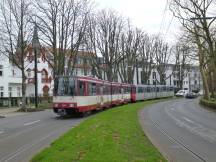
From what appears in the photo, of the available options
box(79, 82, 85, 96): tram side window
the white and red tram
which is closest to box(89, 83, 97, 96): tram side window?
the white and red tram

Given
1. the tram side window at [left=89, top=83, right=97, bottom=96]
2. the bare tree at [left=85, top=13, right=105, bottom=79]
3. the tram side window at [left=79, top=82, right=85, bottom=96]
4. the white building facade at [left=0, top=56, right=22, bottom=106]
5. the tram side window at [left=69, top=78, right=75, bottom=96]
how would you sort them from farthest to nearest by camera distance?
1. the white building facade at [left=0, top=56, right=22, bottom=106]
2. the bare tree at [left=85, top=13, right=105, bottom=79]
3. the tram side window at [left=89, top=83, right=97, bottom=96]
4. the tram side window at [left=79, top=82, right=85, bottom=96]
5. the tram side window at [left=69, top=78, right=75, bottom=96]

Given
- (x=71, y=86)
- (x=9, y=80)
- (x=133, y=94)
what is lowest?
(x=133, y=94)

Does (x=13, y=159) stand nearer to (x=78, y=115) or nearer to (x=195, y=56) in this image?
(x=78, y=115)

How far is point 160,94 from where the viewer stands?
8312cm

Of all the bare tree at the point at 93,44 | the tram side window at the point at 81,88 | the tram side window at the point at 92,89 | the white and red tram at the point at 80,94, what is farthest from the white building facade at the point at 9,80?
the tram side window at the point at 81,88

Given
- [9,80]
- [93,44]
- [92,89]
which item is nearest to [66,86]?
[92,89]

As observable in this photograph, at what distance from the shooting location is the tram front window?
29.4 m

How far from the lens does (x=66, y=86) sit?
2950 cm

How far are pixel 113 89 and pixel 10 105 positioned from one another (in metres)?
16.9

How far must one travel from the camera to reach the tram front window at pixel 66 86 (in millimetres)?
29406

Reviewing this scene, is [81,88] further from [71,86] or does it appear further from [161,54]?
[161,54]

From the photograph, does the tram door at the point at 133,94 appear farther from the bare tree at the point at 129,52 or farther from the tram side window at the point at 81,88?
the tram side window at the point at 81,88

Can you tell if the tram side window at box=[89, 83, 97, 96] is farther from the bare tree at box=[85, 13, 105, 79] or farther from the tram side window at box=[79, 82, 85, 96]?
the bare tree at box=[85, 13, 105, 79]

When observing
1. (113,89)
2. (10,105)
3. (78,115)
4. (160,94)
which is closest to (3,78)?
(10,105)
